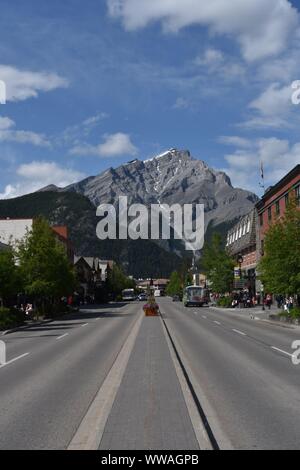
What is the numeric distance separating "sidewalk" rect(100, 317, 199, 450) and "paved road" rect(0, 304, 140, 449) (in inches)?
23.4

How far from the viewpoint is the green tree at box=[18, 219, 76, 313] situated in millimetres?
46469

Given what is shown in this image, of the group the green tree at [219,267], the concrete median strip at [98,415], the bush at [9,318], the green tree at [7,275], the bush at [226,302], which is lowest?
the concrete median strip at [98,415]

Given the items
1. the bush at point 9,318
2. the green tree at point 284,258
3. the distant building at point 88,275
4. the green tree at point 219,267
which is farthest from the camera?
the distant building at point 88,275

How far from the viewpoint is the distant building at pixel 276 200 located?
2255 inches

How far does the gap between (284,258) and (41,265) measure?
19778 millimetres

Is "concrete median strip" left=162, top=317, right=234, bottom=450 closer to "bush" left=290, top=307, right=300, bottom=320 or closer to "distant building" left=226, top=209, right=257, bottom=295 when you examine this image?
"bush" left=290, top=307, right=300, bottom=320

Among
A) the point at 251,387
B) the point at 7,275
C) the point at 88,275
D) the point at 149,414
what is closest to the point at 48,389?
the point at 149,414

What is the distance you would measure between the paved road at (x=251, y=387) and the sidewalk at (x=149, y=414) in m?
0.58

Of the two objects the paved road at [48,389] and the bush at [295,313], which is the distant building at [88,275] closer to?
the bush at [295,313]

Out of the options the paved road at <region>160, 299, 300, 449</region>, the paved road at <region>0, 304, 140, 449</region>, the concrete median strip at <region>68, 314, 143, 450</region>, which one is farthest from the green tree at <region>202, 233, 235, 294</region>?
the concrete median strip at <region>68, 314, 143, 450</region>

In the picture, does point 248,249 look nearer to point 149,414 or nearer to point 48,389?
point 48,389

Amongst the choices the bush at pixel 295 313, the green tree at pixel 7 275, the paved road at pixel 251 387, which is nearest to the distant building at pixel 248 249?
the bush at pixel 295 313

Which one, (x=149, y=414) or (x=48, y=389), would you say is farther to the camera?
(x=48, y=389)

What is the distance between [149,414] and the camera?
31.2 feet
